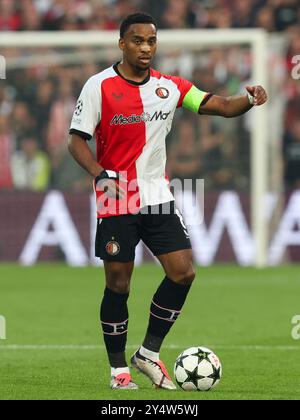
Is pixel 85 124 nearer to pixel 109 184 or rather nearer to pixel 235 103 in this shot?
pixel 109 184

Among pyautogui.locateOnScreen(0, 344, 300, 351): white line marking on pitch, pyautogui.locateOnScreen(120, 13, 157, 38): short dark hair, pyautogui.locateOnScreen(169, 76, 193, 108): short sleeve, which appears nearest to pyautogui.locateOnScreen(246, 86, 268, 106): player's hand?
pyautogui.locateOnScreen(169, 76, 193, 108): short sleeve

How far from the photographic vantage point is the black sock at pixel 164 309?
781 cm

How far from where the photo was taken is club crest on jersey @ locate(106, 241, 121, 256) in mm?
7621

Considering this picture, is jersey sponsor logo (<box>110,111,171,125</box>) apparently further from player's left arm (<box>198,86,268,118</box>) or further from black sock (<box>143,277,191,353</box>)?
black sock (<box>143,277,191,353</box>)

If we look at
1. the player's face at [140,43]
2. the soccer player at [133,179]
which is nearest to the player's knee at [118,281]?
the soccer player at [133,179]

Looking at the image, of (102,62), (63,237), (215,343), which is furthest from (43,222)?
(215,343)

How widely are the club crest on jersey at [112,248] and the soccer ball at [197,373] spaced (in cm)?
77

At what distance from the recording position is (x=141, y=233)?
783cm

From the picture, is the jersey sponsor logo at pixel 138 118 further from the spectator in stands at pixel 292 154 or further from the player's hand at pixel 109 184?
the spectator in stands at pixel 292 154

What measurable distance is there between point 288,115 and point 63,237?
12.8 ft

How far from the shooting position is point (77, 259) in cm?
1819

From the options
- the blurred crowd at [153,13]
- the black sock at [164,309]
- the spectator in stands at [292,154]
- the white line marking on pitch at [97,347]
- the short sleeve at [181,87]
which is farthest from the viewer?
the blurred crowd at [153,13]

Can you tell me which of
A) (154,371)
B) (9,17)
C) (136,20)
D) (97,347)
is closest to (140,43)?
(136,20)

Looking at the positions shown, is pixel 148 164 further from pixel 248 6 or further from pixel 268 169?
pixel 248 6
